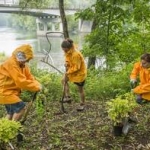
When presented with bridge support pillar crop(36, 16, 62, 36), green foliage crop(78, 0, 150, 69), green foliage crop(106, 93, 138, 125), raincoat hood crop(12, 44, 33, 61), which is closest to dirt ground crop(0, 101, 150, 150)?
green foliage crop(106, 93, 138, 125)

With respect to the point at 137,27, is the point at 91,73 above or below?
below

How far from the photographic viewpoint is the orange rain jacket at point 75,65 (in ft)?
22.5

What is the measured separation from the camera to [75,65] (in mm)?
6914

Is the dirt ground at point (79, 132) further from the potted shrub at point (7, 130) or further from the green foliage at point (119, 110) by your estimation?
the potted shrub at point (7, 130)

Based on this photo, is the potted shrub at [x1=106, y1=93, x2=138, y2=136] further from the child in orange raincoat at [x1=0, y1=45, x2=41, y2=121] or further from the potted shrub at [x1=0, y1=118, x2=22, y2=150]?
the potted shrub at [x1=0, y1=118, x2=22, y2=150]

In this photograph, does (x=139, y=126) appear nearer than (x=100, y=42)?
Yes

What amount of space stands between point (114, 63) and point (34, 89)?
6.25 meters

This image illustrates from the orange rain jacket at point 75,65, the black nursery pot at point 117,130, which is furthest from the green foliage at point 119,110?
the orange rain jacket at point 75,65

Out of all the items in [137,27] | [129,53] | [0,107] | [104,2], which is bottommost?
[0,107]

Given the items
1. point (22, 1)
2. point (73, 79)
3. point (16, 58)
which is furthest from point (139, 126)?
point (22, 1)

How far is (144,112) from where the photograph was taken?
276 inches

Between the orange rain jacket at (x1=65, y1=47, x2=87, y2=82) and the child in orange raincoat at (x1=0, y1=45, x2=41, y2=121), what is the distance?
164 cm

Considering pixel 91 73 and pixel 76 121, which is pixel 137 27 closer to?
pixel 91 73

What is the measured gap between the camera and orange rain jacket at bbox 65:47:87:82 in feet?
22.5
